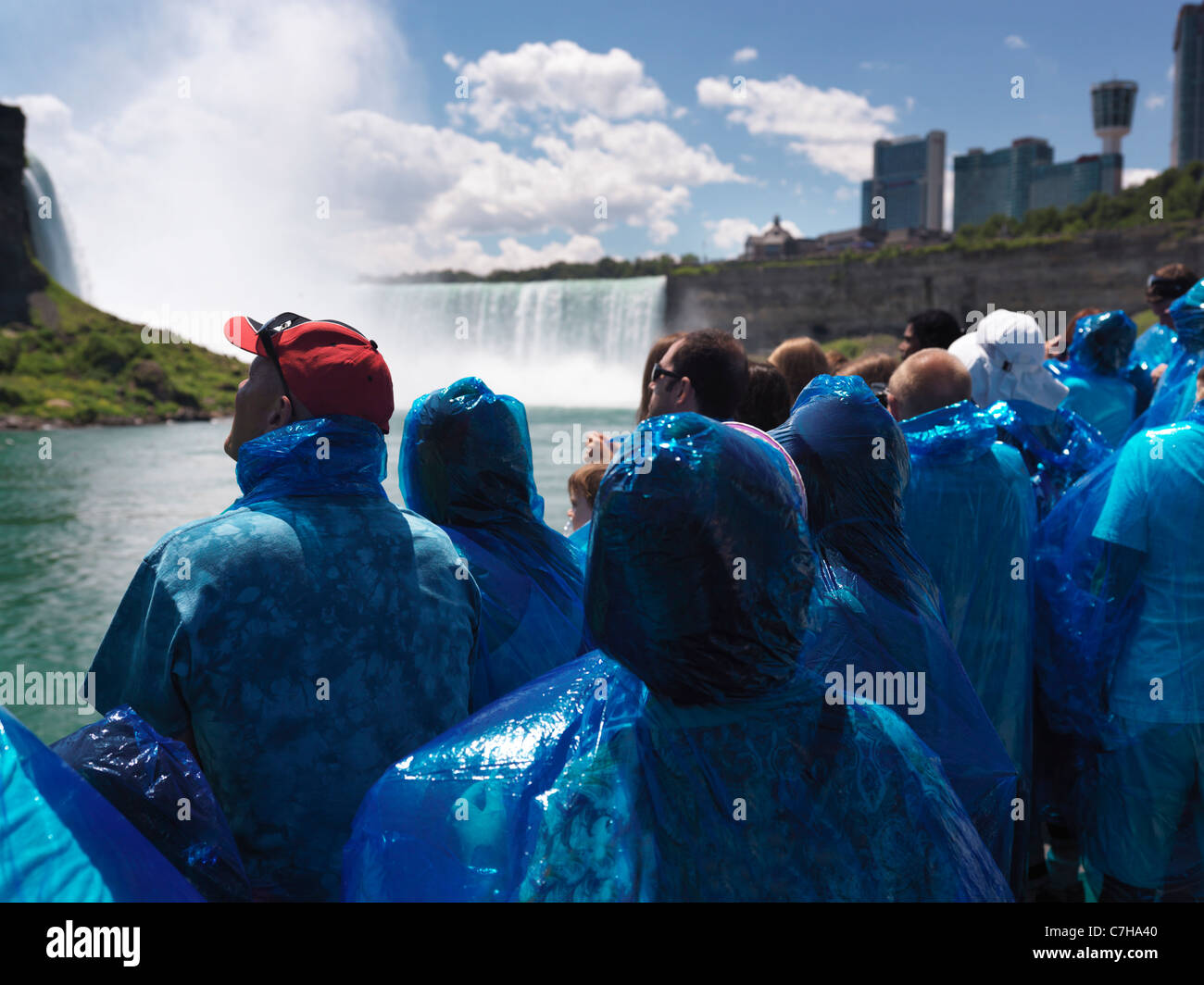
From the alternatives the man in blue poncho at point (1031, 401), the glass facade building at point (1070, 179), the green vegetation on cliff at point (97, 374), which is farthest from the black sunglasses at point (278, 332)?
the glass facade building at point (1070, 179)

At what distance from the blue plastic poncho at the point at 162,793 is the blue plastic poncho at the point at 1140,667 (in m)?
2.17

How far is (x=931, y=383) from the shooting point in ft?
8.33

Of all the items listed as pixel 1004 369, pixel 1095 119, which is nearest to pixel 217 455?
pixel 1004 369

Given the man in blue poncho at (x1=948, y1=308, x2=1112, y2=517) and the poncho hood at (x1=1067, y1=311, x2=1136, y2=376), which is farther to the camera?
the poncho hood at (x1=1067, y1=311, x2=1136, y2=376)

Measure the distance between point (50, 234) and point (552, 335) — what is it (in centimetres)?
2883

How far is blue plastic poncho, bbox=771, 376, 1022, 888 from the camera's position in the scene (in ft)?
5.26

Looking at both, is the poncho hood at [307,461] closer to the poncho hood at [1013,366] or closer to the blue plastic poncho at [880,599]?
the blue plastic poncho at [880,599]

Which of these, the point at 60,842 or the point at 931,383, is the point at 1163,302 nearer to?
the point at 931,383

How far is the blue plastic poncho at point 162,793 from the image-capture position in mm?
1027

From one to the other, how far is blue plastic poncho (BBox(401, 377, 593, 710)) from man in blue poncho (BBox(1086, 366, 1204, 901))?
139cm

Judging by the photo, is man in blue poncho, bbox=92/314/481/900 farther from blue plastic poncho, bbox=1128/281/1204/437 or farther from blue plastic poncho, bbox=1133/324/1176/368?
blue plastic poncho, bbox=1133/324/1176/368

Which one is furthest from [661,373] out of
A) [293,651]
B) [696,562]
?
[696,562]

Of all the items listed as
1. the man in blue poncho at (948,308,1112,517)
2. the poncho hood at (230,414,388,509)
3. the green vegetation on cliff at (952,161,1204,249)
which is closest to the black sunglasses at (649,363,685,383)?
the poncho hood at (230,414,388,509)
